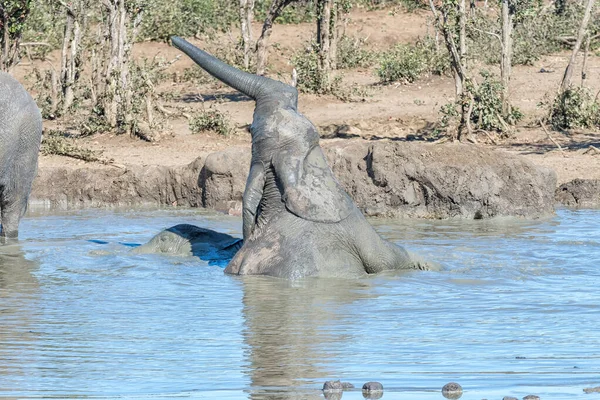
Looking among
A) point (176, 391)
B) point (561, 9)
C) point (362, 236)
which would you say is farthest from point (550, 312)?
point (561, 9)

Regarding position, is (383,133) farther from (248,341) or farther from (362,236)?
(248,341)

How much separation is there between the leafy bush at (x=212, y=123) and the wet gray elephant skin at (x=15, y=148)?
6.55m

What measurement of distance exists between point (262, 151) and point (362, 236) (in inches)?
36.5

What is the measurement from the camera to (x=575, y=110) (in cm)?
1633

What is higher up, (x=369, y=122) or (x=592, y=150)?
(x=369, y=122)

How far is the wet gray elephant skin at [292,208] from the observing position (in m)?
8.05

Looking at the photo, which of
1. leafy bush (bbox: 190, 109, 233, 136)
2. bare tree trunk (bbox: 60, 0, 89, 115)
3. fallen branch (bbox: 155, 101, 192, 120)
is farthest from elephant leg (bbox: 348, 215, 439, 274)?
bare tree trunk (bbox: 60, 0, 89, 115)

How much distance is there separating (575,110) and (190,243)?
8.59 meters

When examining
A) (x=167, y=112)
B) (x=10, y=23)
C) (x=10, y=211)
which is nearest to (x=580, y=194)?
(x=10, y=211)

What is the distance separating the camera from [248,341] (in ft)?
20.0

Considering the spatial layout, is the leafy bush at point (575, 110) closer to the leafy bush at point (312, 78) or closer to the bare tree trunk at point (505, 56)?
the bare tree trunk at point (505, 56)

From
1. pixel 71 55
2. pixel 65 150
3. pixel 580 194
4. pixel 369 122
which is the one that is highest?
pixel 71 55

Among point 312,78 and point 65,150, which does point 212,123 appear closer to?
point 65,150

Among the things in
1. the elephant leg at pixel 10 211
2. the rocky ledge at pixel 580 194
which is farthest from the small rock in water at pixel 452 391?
the rocky ledge at pixel 580 194
